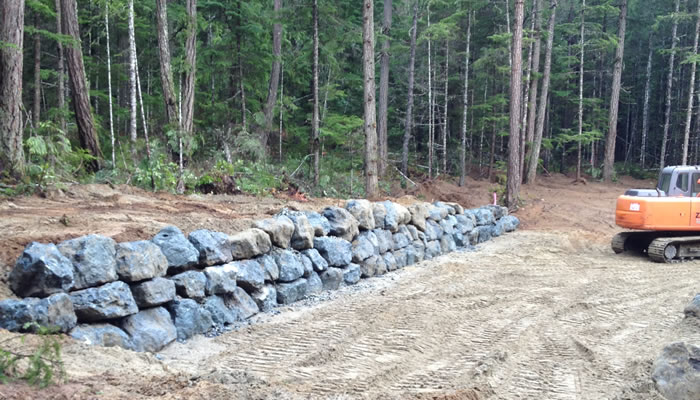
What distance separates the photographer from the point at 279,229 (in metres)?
7.89

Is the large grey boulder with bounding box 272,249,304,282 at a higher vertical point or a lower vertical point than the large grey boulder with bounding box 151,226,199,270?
lower

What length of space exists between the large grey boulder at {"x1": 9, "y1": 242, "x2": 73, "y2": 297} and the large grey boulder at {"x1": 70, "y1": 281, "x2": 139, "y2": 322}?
18 cm

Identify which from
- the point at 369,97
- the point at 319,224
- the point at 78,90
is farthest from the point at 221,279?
the point at 369,97

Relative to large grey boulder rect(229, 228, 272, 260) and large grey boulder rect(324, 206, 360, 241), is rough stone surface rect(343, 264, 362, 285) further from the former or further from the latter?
large grey boulder rect(229, 228, 272, 260)

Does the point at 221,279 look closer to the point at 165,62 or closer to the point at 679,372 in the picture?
the point at 679,372

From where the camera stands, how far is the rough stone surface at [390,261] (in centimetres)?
1049

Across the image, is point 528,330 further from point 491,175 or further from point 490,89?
point 490,89

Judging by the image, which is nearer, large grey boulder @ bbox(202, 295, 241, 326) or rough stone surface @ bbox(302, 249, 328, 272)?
large grey boulder @ bbox(202, 295, 241, 326)

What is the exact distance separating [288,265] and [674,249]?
9.17m

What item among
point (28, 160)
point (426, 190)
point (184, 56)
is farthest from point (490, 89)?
point (28, 160)

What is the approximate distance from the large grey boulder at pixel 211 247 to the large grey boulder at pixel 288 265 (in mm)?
913

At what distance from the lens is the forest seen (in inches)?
497

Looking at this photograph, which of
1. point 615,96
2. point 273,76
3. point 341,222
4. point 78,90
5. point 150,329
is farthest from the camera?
point 615,96

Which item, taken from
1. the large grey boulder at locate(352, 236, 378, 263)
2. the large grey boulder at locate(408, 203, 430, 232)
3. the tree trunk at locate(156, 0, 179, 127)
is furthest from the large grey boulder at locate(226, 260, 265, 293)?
the tree trunk at locate(156, 0, 179, 127)
